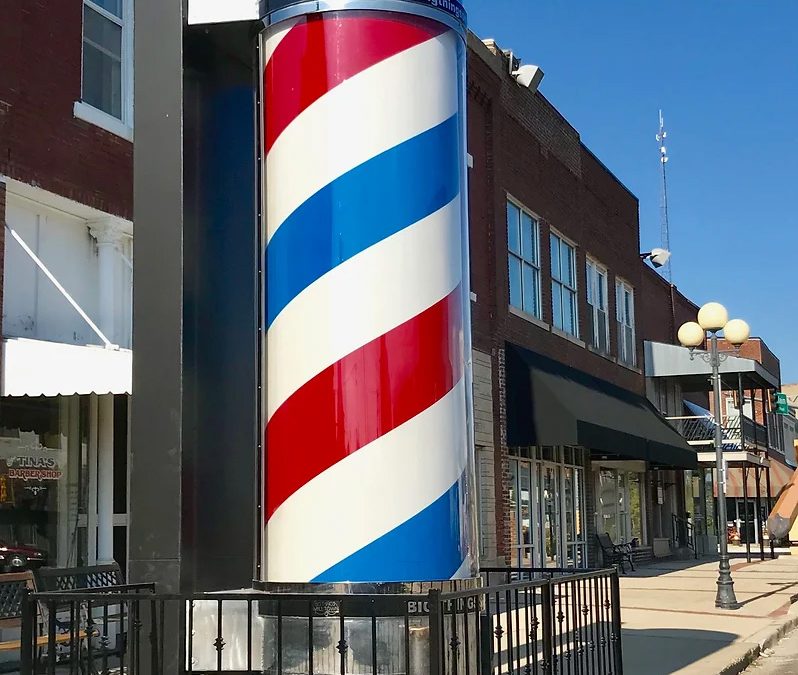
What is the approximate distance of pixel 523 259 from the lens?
19953 millimetres

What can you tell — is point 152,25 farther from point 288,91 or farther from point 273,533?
point 273,533

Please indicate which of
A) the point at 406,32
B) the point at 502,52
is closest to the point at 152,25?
the point at 406,32

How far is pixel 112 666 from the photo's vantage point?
8.77 meters

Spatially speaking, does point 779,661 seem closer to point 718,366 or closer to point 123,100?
point 718,366

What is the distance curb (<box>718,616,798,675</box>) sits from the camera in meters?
9.91

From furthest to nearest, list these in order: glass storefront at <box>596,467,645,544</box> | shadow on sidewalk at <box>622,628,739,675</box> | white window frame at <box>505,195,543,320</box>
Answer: glass storefront at <box>596,467,645,544</box>, white window frame at <box>505,195,543,320</box>, shadow on sidewalk at <box>622,628,739,675</box>

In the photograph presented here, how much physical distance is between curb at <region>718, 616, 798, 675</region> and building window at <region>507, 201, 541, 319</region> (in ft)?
24.3

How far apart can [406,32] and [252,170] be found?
101 cm

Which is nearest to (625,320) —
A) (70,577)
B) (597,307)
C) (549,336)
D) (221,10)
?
(597,307)

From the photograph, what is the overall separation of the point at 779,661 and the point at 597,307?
14.2 meters

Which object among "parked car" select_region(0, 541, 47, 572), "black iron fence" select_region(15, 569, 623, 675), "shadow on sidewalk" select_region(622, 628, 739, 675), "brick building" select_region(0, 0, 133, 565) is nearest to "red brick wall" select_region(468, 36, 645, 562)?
"shadow on sidewalk" select_region(622, 628, 739, 675)

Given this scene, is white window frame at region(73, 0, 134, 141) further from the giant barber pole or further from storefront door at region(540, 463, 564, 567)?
storefront door at region(540, 463, 564, 567)

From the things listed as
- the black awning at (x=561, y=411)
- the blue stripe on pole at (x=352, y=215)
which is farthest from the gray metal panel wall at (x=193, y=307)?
the black awning at (x=561, y=411)

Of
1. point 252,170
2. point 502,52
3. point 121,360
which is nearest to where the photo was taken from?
point 252,170
